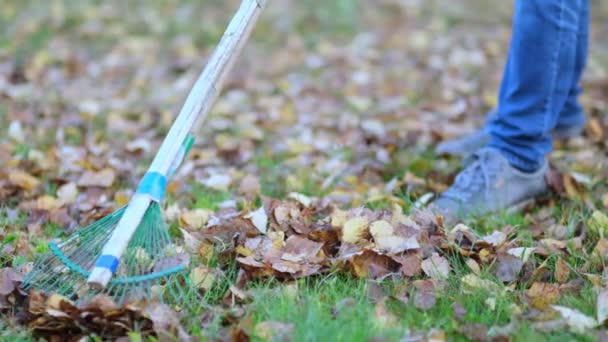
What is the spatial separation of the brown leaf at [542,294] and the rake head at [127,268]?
0.81 m

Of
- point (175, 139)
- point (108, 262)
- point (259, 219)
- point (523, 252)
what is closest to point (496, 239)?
point (523, 252)

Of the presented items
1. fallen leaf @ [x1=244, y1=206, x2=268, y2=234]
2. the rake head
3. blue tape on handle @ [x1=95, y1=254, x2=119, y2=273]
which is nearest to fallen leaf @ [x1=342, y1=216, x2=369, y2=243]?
fallen leaf @ [x1=244, y1=206, x2=268, y2=234]

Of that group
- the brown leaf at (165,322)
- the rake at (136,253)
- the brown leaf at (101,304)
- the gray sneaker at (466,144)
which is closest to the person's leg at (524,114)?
the gray sneaker at (466,144)

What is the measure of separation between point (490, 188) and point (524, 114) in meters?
0.26

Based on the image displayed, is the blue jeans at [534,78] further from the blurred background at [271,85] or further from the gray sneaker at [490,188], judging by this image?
the blurred background at [271,85]

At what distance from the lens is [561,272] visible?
5.86ft

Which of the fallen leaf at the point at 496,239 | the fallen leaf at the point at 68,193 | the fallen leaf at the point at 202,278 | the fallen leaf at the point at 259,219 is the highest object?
the fallen leaf at the point at 68,193

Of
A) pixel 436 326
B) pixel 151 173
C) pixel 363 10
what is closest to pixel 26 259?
pixel 151 173

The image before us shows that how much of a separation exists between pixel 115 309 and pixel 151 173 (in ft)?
1.21

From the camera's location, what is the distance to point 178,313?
1.63 metres

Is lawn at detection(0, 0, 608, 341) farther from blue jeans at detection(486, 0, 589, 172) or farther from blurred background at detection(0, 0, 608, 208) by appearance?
blue jeans at detection(486, 0, 589, 172)

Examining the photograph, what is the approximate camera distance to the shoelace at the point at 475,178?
7.45ft

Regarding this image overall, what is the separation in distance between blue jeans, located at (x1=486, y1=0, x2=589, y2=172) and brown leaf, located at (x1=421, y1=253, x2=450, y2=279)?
0.68 metres

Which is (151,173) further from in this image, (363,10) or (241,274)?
(363,10)
